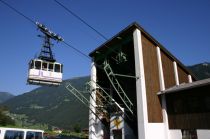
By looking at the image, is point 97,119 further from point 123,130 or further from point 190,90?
point 190,90

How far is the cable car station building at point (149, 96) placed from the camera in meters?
23.0

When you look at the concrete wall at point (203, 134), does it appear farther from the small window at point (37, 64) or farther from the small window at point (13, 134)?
the small window at point (37, 64)

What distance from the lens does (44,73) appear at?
30062mm

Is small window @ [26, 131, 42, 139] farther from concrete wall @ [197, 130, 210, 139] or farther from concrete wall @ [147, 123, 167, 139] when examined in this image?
concrete wall @ [197, 130, 210, 139]

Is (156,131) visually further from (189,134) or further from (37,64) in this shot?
(37,64)

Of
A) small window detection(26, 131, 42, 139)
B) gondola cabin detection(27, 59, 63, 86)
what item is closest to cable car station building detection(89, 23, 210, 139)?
gondola cabin detection(27, 59, 63, 86)

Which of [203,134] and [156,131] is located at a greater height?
[156,131]

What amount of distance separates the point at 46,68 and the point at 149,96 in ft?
42.1

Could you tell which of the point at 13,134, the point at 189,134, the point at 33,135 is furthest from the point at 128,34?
the point at 13,134

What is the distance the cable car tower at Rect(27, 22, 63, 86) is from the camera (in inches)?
1155

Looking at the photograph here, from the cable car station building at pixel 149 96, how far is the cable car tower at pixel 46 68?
193 inches

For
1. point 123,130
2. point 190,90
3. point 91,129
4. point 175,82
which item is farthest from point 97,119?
point 190,90

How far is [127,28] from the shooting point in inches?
1079

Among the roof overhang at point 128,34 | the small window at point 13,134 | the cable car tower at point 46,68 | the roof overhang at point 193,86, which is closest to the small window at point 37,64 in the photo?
the cable car tower at point 46,68
